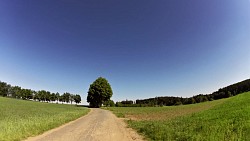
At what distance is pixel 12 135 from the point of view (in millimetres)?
9984

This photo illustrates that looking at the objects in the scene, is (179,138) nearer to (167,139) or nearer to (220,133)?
(167,139)

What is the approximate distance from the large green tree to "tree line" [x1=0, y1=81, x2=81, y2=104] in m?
76.7

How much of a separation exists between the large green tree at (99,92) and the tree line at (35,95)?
7674 cm

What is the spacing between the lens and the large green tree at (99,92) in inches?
2938

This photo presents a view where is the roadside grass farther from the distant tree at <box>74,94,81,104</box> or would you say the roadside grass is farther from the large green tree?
the distant tree at <box>74,94,81,104</box>

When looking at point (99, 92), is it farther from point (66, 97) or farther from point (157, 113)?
point (66, 97)

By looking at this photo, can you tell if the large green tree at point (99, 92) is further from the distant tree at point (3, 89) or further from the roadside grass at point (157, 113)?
the distant tree at point (3, 89)

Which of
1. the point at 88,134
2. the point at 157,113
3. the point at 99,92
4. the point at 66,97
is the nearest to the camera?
the point at 88,134

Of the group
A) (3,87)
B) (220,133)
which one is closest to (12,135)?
(220,133)

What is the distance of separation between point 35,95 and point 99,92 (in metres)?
90.2

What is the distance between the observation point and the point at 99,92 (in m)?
74.2

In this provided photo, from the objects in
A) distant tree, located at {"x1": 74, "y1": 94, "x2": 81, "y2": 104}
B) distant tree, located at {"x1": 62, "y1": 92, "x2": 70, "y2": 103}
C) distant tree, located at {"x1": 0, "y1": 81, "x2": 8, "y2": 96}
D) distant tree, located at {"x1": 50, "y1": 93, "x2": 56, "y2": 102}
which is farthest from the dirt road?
distant tree, located at {"x1": 0, "y1": 81, "x2": 8, "y2": 96}

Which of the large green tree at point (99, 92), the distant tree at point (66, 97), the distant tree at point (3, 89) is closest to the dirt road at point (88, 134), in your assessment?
the large green tree at point (99, 92)

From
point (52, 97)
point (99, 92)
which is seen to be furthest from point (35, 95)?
point (99, 92)
